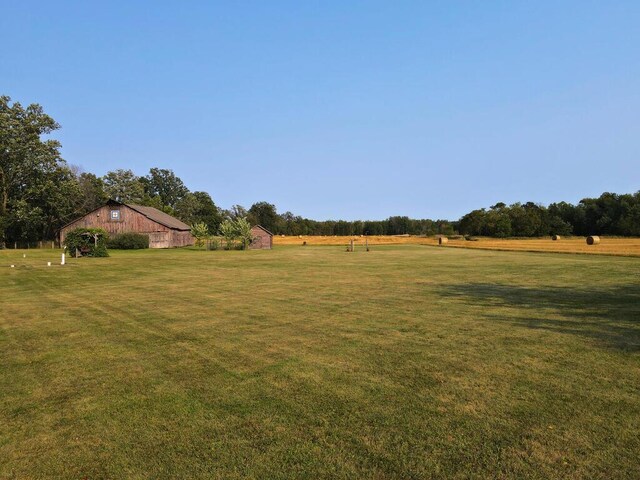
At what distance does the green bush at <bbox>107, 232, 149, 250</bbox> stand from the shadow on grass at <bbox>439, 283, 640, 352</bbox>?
48.3 meters

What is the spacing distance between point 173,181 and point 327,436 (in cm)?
14851

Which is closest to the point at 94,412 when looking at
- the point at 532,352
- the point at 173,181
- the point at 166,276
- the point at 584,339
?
the point at 532,352

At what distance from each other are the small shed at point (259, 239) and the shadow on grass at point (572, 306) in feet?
140

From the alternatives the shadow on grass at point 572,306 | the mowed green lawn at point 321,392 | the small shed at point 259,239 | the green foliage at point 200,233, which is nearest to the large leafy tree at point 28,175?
the green foliage at point 200,233

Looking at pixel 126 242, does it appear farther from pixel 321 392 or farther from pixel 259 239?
pixel 321 392

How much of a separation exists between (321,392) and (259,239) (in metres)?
52.7

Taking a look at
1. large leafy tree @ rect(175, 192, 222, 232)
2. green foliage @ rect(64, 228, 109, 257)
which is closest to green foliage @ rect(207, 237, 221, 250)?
green foliage @ rect(64, 228, 109, 257)

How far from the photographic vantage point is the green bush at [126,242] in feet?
174

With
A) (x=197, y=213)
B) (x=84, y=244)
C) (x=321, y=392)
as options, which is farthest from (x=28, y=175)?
(x=321, y=392)

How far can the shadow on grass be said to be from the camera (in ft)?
27.1

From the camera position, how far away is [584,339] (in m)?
7.71

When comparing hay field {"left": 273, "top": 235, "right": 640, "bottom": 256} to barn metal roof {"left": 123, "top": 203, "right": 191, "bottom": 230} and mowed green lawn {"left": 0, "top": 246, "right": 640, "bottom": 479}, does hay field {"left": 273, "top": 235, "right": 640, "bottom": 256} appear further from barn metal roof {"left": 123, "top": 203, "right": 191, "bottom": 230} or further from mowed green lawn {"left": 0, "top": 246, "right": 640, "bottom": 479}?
mowed green lawn {"left": 0, "top": 246, "right": 640, "bottom": 479}

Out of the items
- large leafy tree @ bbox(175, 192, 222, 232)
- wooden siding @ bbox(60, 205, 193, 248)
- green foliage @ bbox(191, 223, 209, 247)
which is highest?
large leafy tree @ bbox(175, 192, 222, 232)

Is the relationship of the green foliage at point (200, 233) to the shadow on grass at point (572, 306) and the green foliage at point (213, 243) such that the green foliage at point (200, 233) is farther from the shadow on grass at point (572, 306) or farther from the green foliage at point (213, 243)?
the shadow on grass at point (572, 306)
